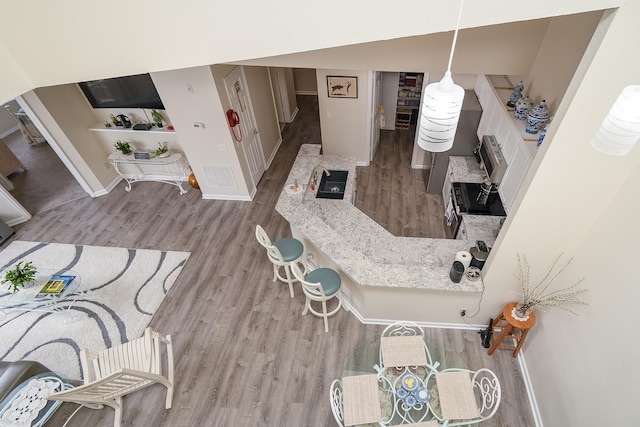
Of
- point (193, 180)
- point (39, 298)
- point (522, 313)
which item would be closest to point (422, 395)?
point (522, 313)

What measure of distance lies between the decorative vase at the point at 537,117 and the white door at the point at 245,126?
13.2 ft

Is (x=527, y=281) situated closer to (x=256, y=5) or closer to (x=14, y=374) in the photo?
(x=256, y=5)

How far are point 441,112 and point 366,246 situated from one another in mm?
2499

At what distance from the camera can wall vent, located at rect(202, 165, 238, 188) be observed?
5520mm

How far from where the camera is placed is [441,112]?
1.59 meters

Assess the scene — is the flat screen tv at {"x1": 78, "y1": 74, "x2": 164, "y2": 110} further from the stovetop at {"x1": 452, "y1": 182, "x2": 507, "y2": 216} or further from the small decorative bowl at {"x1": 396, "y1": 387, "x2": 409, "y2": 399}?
the small decorative bowl at {"x1": 396, "y1": 387, "x2": 409, "y2": 399}

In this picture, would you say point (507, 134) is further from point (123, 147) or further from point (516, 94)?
point (123, 147)

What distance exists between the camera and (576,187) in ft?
7.69

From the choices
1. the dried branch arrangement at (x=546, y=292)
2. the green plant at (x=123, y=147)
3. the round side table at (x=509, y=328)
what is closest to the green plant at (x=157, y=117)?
the green plant at (x=123, y=147)

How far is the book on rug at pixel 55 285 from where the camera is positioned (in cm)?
408

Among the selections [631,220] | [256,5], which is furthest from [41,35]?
[631,220]

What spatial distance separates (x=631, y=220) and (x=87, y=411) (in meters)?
5.38

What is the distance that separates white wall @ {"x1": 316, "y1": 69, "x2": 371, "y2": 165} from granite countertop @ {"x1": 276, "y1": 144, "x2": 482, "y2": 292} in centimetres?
154

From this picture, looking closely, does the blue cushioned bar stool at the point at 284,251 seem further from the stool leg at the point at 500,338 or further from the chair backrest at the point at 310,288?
the stool leg at the point at 500,338
